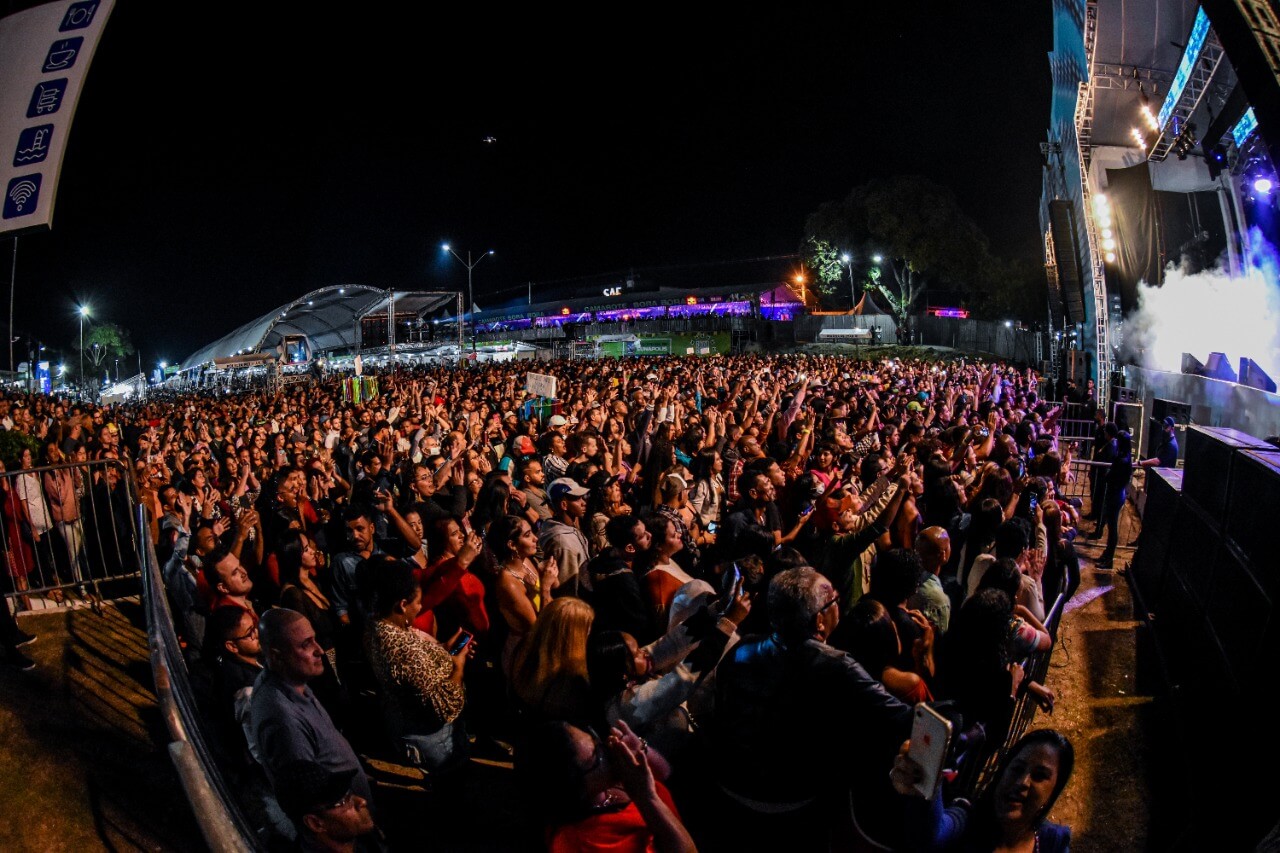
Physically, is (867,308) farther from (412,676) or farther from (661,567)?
(412,676)

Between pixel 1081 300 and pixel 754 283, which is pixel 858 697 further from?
pixel 754 283

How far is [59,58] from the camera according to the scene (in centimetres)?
448

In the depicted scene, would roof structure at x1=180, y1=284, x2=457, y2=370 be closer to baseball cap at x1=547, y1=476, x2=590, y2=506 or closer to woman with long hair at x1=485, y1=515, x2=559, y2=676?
baseball cap at x1=547, y1=476, x2=590, y2=506

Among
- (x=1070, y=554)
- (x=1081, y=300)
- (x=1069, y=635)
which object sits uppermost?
(x=1081, y=300)

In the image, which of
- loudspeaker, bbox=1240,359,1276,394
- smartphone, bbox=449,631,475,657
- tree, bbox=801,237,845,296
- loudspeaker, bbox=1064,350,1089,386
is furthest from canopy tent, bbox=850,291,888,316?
smartphone, bbox=449,631,475,657

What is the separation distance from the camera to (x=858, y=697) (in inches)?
87.8

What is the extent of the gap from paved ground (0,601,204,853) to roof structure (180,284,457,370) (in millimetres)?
35913

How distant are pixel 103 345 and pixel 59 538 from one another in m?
81.3

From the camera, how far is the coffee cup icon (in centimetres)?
447

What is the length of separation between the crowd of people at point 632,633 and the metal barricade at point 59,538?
0.33ft

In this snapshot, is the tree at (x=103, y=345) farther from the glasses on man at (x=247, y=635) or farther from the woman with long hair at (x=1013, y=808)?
the woman with long hair at (x=1013, y=808)

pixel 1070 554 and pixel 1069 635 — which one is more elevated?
pixel 1070 554

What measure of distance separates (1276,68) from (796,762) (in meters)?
6.92

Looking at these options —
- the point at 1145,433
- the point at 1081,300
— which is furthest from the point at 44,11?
the point at 1081,300
